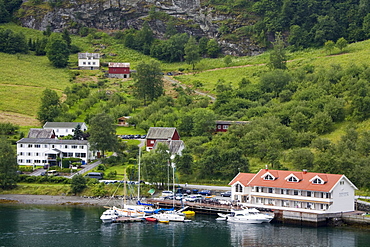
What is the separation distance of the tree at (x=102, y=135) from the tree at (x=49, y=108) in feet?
78.0

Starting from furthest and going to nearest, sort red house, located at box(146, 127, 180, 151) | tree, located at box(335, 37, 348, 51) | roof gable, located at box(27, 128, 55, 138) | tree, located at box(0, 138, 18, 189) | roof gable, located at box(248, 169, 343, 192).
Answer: tree, located at box(335, 37, 348, 51) → roof gable, located at box(27, 128, 55, 138) → red house, located at box(146, 127, 180, 151) → tree, located at box(0, 138, 18, 189) → roof gable, located at box(248, 169, 343, 192)

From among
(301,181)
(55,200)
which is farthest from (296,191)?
(55,200)

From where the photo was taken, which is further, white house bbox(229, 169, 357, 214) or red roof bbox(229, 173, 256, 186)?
red roof bbox(229, 173, 256, 186)

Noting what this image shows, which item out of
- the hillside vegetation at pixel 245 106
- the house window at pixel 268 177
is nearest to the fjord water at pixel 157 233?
the house window at pixel 268 177

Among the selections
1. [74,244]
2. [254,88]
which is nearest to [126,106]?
[254,88]

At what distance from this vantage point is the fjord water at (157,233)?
7075 cm

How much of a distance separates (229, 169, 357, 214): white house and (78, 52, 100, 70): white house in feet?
334

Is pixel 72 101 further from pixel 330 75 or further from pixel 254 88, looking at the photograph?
pixel 330 75

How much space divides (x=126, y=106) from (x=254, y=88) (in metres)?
29.0

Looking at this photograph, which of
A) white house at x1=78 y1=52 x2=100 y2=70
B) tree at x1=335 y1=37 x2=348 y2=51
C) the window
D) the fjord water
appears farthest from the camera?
white house at x1=78 y1=52 x2=100 y2=70

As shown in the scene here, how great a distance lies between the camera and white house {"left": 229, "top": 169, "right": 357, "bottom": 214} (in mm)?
80312

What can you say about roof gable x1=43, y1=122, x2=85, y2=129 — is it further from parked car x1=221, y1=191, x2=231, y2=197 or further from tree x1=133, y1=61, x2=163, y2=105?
parked car x1=221, y1=191, x2=231, y2=197

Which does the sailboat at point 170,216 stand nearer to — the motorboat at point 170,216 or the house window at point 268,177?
the motorboat at point 170,216

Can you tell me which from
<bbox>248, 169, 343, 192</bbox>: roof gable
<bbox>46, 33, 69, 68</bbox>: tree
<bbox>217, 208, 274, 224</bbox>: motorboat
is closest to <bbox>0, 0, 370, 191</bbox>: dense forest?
<bbox>46, 33, 69, 68</bbox>: tree
